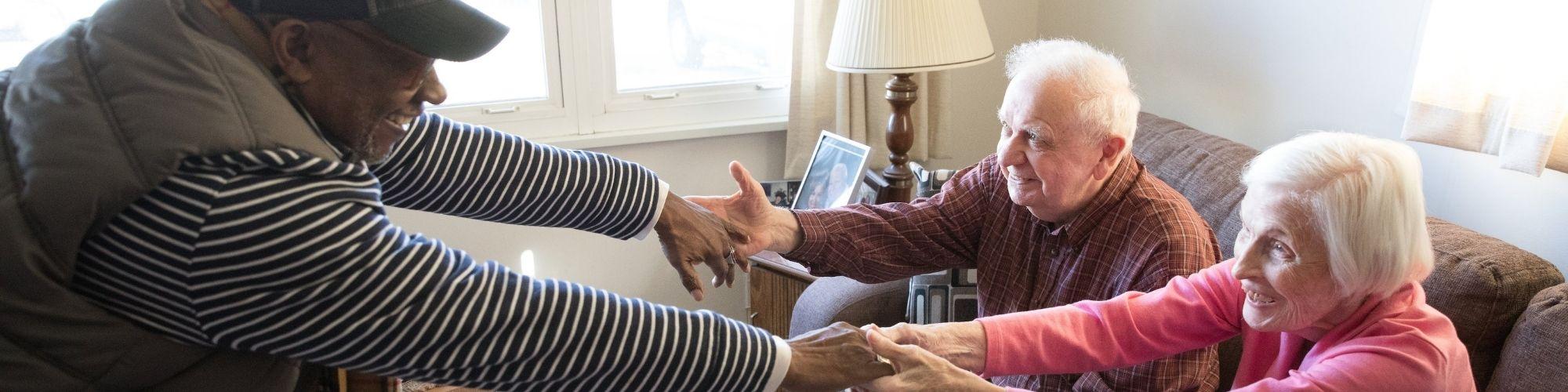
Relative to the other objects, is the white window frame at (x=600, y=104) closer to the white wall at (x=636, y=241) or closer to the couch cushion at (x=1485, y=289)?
the white wall at (x=636, y=241)

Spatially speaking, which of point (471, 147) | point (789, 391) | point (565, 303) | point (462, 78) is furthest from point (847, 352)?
point (462, 78)

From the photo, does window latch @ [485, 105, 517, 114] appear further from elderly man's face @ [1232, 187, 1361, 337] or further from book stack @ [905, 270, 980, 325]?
elderly man's face @ [1232, 187, 1361, 337]

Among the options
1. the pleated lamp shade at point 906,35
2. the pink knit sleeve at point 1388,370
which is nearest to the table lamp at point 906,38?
the pleated lamp shade at point 906,35

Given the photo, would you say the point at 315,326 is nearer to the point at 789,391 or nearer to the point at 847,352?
the point at 789,391

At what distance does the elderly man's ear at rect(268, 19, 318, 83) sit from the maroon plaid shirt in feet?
3.38

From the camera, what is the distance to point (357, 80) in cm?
97

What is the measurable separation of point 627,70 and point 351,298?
2.32 metres

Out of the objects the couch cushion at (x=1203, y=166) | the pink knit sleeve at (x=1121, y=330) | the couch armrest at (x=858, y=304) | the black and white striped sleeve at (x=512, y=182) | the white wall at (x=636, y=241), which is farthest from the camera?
the white wall at (x=636, y=241)

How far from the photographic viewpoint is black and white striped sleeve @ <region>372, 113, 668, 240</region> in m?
1.38

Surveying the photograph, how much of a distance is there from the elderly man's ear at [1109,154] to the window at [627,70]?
164cm

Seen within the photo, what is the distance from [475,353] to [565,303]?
0.30ft

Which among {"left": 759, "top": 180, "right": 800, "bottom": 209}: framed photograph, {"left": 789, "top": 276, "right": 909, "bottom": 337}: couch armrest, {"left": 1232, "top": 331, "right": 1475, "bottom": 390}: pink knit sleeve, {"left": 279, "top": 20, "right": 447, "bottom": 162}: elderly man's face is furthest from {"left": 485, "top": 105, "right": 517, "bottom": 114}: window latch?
{"left": 1232, "top": 331, "right": 1475, "bottom": 390}: pink knit sleeve

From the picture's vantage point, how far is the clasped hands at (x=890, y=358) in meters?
1.24

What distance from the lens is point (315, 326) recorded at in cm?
92
